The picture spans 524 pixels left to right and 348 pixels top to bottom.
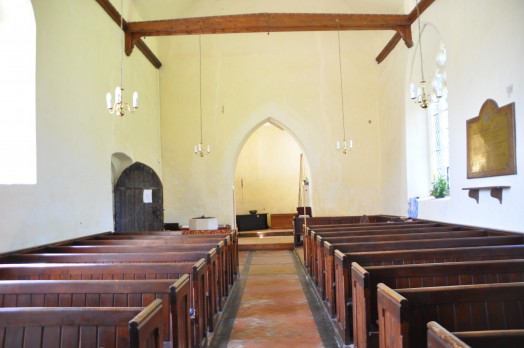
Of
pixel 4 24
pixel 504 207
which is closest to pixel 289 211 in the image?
pixel 504 207

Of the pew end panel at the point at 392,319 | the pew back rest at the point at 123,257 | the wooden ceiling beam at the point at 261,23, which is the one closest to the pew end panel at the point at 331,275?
the pew back rest at the point at 123,257

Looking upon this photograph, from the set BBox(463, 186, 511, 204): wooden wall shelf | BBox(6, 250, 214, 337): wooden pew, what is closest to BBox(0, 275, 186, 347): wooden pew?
BBox(6, 250, 214, 337): wooden pew

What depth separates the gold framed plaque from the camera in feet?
14.9

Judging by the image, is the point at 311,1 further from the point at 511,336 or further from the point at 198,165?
the point at 511,336

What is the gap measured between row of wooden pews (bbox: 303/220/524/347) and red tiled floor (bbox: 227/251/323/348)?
0.31 metres

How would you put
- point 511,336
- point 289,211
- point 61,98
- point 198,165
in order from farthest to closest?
point 289,211 < point 198,165 < point 61,98 < point 511,336

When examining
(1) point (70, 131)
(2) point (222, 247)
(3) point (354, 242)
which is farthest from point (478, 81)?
(1) point (70, 131)

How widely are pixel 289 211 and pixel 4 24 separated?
10974 mm

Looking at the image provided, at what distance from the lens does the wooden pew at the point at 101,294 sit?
91.8 inches

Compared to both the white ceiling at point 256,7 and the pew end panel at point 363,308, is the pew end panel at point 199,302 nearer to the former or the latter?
the pew end panel at point 363,308

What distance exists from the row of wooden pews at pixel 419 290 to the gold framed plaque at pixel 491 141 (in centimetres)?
87

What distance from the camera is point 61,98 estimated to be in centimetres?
522

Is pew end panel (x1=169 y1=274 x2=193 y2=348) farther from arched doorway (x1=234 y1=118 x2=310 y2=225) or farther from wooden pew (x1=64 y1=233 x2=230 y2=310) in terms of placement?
arched doorway (x1=234 y1=118 x2=310 y2=225)

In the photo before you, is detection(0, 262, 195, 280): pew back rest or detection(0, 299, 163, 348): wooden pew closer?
detection(0, 299, 163, 348): wooden pew
